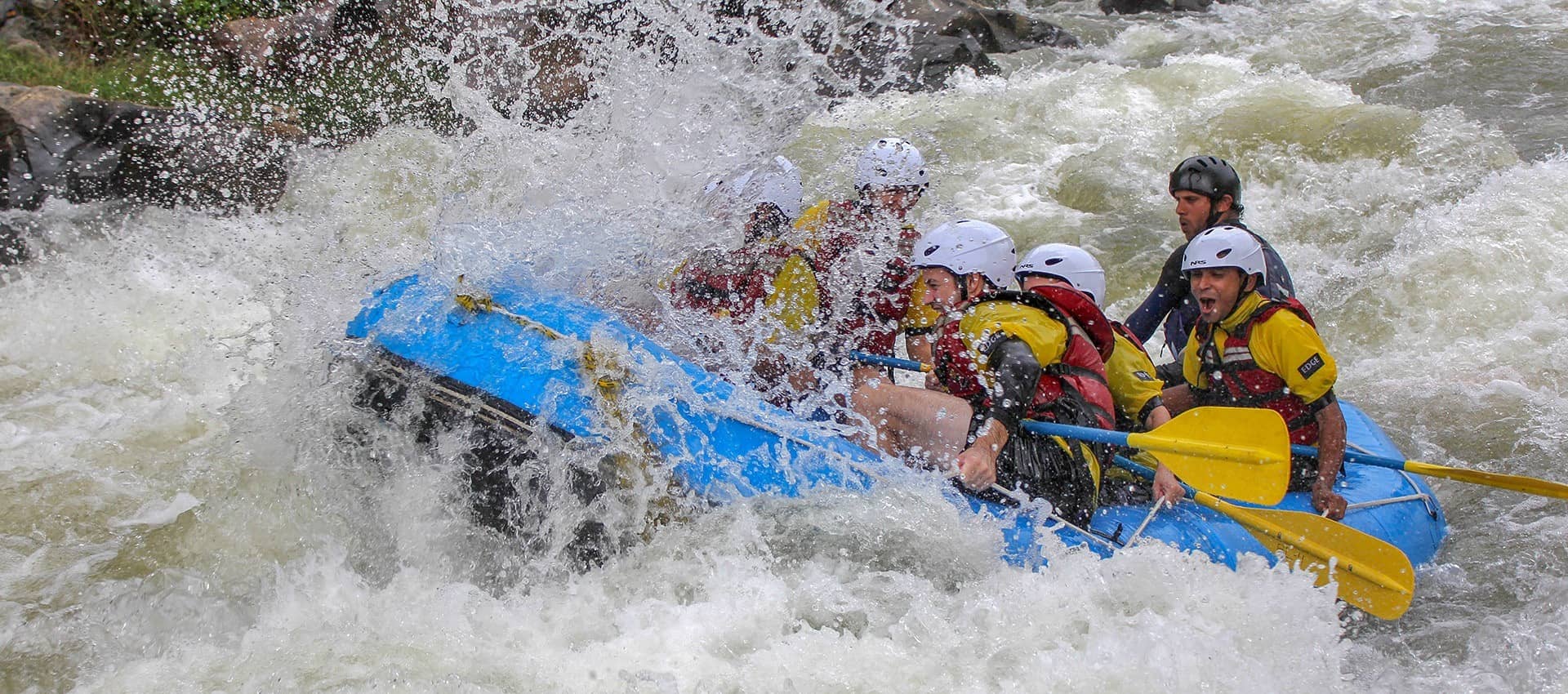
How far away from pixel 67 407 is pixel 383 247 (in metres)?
1.39

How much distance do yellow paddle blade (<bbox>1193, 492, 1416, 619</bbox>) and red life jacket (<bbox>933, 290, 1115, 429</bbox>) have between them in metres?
0.51

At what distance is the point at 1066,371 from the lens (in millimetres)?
3477

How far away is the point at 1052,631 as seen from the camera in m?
3.14

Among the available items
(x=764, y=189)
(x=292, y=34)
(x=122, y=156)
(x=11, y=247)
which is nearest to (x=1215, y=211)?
(x=764, y=189)

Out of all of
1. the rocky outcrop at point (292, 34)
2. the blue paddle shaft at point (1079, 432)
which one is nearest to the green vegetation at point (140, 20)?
the rocky outcrop at point (292, 34)

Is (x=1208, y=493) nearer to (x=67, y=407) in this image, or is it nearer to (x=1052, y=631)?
(x=1052, y=631)

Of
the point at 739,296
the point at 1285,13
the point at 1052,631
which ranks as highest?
the point at 739,296

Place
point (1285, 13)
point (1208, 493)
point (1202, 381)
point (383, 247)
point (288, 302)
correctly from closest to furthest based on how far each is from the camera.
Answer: point (1208, 493) → point (1202, 381) → point (288, 302) → point (383, 247) → point (1285, 13)

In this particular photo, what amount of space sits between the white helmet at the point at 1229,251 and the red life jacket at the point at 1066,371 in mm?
458

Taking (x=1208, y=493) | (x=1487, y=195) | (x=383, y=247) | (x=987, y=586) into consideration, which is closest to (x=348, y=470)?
(x=383, y=247)

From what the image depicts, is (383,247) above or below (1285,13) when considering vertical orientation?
above

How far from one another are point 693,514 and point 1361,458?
242 centimetres

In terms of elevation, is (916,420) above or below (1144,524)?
above

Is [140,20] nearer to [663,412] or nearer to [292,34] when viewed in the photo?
[292,34]
